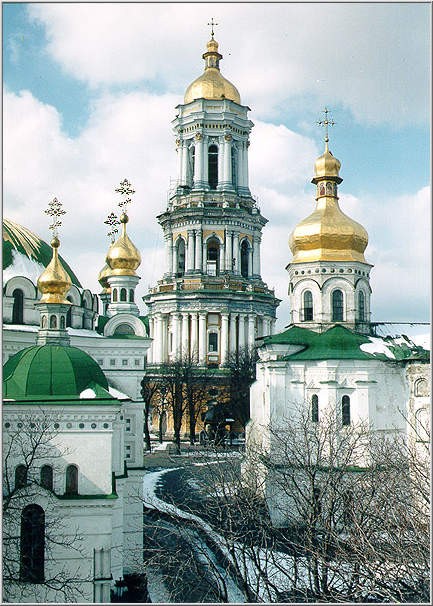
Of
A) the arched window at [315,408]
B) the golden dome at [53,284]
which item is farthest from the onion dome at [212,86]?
the golden dome at [53,284]

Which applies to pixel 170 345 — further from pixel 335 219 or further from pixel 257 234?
pixel 335 219

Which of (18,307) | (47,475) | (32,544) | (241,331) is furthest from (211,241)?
(32,544)

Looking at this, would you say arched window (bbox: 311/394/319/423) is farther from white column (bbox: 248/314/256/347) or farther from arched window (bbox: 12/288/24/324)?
white column (bbox: 248/314/256/347)

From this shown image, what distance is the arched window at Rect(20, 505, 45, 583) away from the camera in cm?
1412

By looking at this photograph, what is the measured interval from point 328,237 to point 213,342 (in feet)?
57.0

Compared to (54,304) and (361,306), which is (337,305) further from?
(54,304)

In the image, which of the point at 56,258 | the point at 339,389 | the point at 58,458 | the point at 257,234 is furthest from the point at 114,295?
the point at 257,234

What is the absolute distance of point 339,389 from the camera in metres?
22.1

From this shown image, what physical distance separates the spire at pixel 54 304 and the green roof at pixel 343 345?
7683mm

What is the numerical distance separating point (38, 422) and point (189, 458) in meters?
20.1

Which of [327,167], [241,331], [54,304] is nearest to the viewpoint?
[54,304]

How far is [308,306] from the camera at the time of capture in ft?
84.3

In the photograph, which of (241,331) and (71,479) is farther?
(241,331)

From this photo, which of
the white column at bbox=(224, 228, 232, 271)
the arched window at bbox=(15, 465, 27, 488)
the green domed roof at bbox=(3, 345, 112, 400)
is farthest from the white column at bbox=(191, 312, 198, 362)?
the arched window at bbox=(15, 465, 27, 488)
